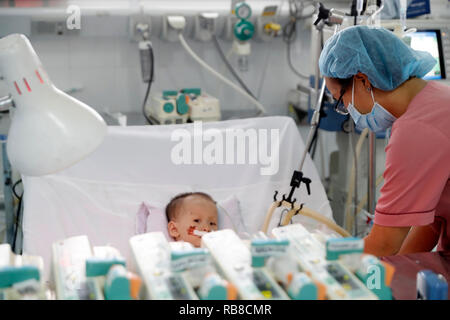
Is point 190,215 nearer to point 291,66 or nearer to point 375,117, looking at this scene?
point 375,117

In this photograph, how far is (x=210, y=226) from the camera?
Result: 2.33 meters

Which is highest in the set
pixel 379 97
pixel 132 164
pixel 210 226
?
pixel 379 97

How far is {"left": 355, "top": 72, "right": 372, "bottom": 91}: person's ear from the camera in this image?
1.56 meters

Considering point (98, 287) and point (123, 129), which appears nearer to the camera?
point (98, 287)

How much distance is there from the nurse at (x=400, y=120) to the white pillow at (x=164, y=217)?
836 millimetres

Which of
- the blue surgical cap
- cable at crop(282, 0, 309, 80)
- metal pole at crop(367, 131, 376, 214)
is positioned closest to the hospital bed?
metal pole at crop(367, 131, 376, 214)

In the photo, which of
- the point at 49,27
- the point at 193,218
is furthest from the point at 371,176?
the point at 49,27

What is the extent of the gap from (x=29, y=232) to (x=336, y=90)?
125cm

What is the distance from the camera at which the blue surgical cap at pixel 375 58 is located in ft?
4.94
